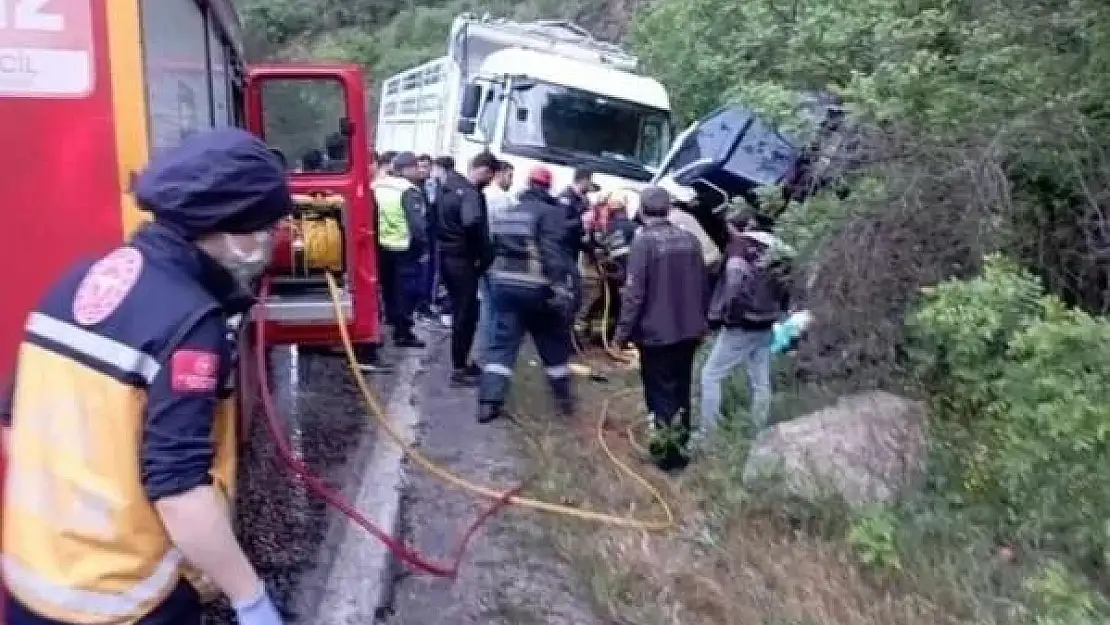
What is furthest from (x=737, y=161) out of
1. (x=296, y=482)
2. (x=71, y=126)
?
(x=71, y=126)

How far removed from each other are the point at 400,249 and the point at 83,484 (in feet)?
30.3

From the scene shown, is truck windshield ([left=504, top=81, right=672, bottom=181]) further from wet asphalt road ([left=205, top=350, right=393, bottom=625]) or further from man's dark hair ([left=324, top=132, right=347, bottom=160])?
man's dark hair ([left=324, top=132, right=347, bottom=160])

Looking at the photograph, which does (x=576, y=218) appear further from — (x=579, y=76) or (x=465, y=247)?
(x=579, y=76)

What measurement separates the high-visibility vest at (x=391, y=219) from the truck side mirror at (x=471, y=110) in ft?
14.1

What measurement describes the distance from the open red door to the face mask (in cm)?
549

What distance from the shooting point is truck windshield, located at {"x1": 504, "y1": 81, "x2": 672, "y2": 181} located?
15.4 meters

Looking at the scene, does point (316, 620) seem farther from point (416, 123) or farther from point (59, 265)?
point (416, 123)

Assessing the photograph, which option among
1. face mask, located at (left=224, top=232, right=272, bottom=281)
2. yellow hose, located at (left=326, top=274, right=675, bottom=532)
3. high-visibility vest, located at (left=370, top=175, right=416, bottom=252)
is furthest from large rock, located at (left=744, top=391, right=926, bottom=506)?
high-visibility vest, located at (left=370, top=175, right=416, bottom=252)

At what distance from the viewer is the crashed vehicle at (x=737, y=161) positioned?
7.81 m

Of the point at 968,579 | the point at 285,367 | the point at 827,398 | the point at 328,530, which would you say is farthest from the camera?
the point at 285,367

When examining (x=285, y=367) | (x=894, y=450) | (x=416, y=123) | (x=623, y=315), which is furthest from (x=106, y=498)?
(x=416, y=123)

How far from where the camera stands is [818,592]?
5.33 metres

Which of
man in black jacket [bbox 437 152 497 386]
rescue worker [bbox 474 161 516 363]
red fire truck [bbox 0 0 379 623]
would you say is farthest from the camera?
man in black jacket [bbox 437 152 497 386]

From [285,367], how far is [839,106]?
520 centimetres
